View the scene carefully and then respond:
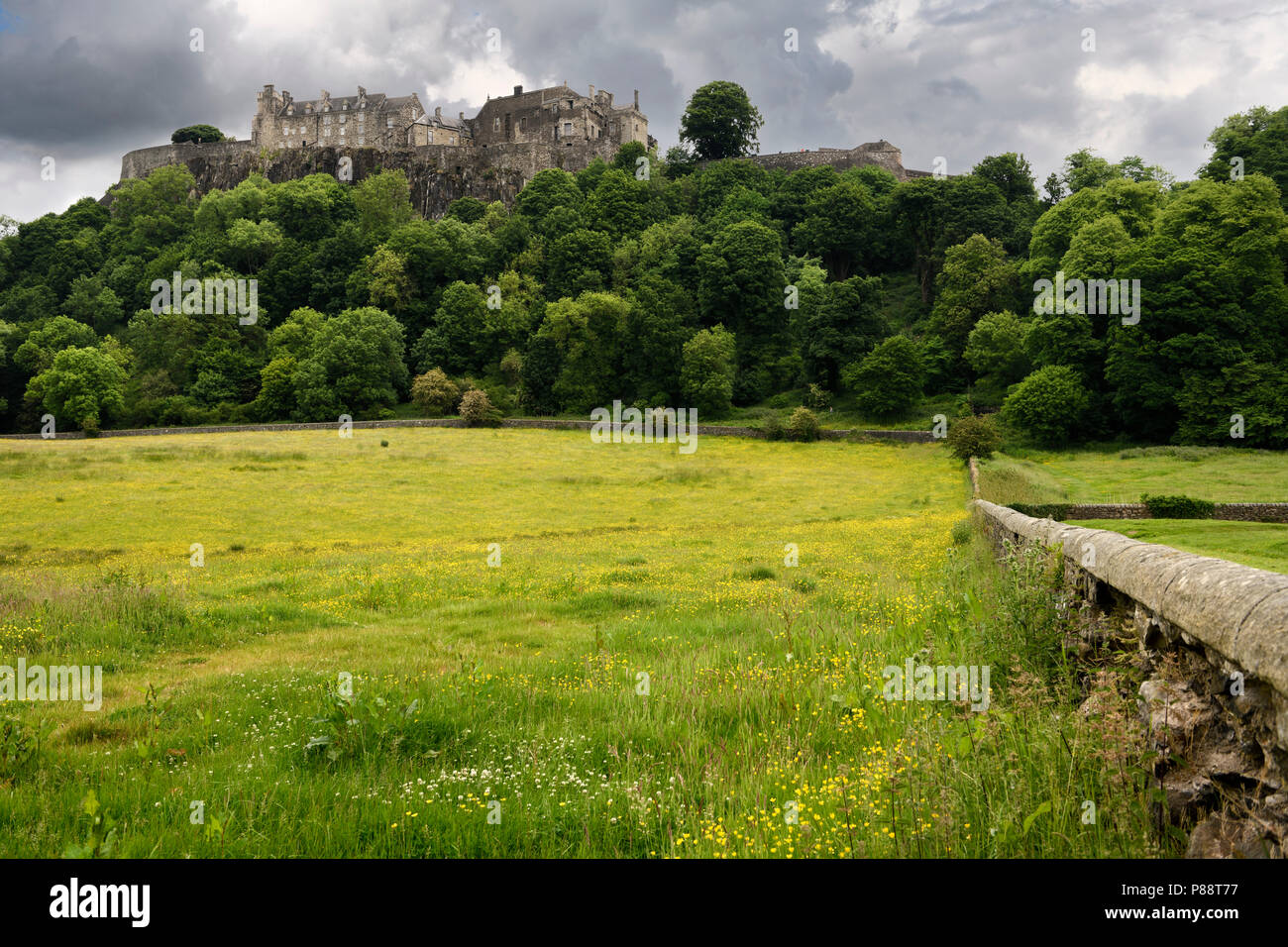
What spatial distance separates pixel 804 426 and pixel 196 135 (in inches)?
5179

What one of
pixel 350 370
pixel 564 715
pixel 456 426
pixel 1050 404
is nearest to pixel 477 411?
pixel 456 426

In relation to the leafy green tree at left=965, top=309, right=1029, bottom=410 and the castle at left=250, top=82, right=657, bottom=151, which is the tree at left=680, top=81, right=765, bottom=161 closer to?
the castle at left=250, top=82, right=657, bottom=151

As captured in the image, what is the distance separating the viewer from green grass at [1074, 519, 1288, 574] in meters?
10.4

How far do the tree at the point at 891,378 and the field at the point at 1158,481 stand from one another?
13.6m

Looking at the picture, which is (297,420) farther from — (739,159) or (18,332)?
(739,159)

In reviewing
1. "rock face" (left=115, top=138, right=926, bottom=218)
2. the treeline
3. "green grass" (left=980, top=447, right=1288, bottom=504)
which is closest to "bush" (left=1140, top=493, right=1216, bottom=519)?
"green grass" (left=980, top=447, right=1288, bottom=504)

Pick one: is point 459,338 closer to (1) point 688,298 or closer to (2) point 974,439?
(1) point 688,298

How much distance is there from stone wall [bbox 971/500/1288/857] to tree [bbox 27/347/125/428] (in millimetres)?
87137

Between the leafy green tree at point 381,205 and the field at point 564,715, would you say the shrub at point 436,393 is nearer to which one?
the leafy green tree at point 381,205

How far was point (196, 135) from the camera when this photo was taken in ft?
449

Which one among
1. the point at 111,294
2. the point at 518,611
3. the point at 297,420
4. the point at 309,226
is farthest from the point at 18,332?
the point at 518,611

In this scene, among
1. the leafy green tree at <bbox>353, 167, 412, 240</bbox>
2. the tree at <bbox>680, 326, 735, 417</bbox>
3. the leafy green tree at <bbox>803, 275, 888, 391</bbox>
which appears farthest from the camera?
the leafy green tree at <bbox>353, 167, 412, 240</bbox>

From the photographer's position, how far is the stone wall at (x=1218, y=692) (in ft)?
10.6

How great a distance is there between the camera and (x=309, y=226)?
340ft
